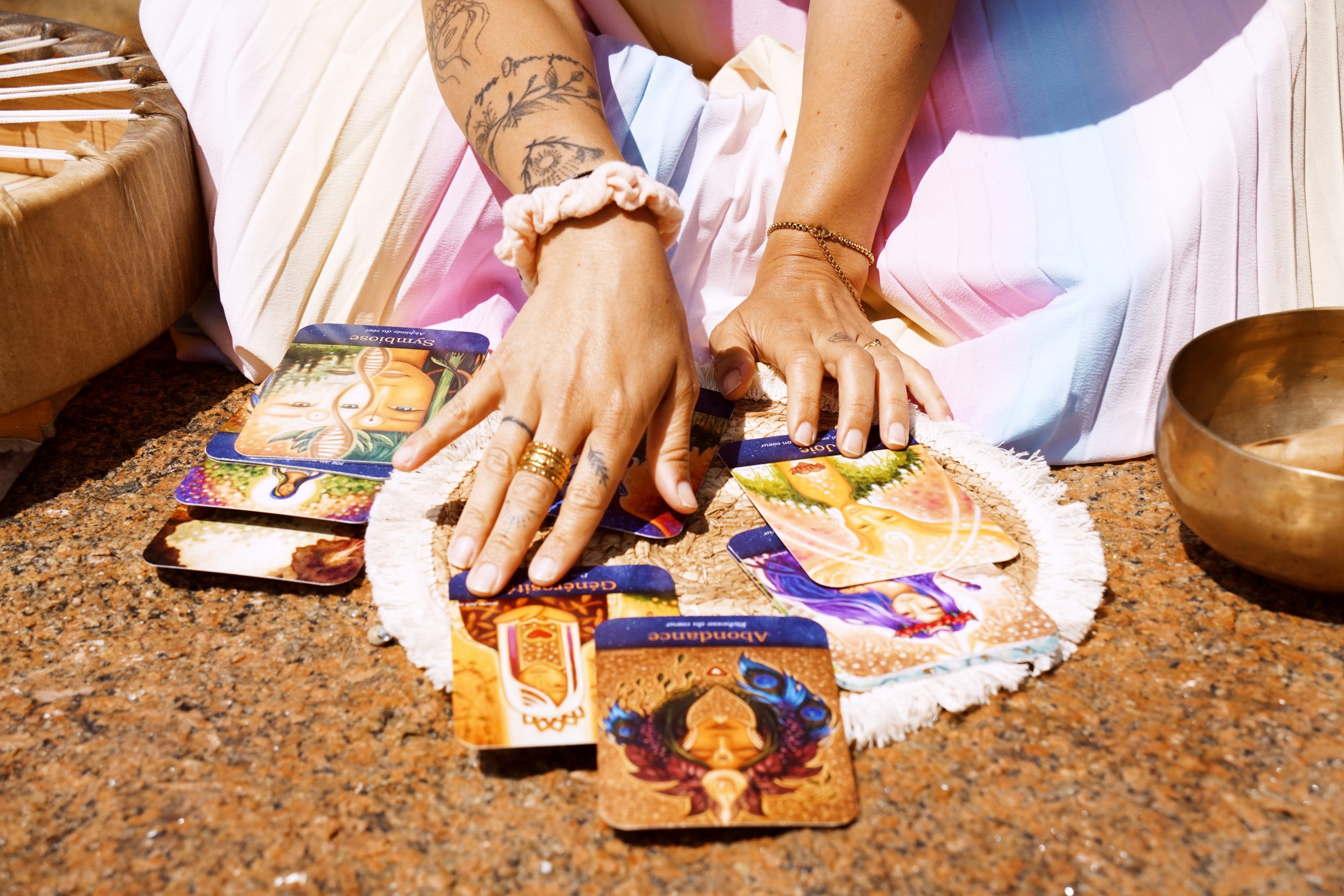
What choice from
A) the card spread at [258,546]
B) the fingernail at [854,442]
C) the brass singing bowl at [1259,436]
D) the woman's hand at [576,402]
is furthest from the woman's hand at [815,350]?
the card spread at [258,546]

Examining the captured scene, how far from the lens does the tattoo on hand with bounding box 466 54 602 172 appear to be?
1.10m

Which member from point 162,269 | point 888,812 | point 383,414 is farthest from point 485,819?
point 162,269

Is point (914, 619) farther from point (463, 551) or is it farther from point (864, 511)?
point (463, 551)

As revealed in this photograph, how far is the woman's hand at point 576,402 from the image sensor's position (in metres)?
0.88

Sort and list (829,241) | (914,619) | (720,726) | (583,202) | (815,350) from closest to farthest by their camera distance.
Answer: (720,726) → (914,619) → (583,202) → (815,350) → (829,241)

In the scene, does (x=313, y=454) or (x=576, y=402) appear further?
(x=313, y=454)

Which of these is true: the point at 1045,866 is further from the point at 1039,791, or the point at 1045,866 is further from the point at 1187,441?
the point at 1187,441

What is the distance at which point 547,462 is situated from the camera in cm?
88

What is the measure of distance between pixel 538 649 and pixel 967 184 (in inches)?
34.4

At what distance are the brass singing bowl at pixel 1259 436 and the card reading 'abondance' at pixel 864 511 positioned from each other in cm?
19

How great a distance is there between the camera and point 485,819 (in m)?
0.73

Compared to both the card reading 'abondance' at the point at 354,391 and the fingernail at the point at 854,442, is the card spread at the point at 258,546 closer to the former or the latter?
the card reading 'abondance' at the point at 354,391

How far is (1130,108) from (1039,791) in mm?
920

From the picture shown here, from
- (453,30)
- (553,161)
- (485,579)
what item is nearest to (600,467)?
(485,579)
